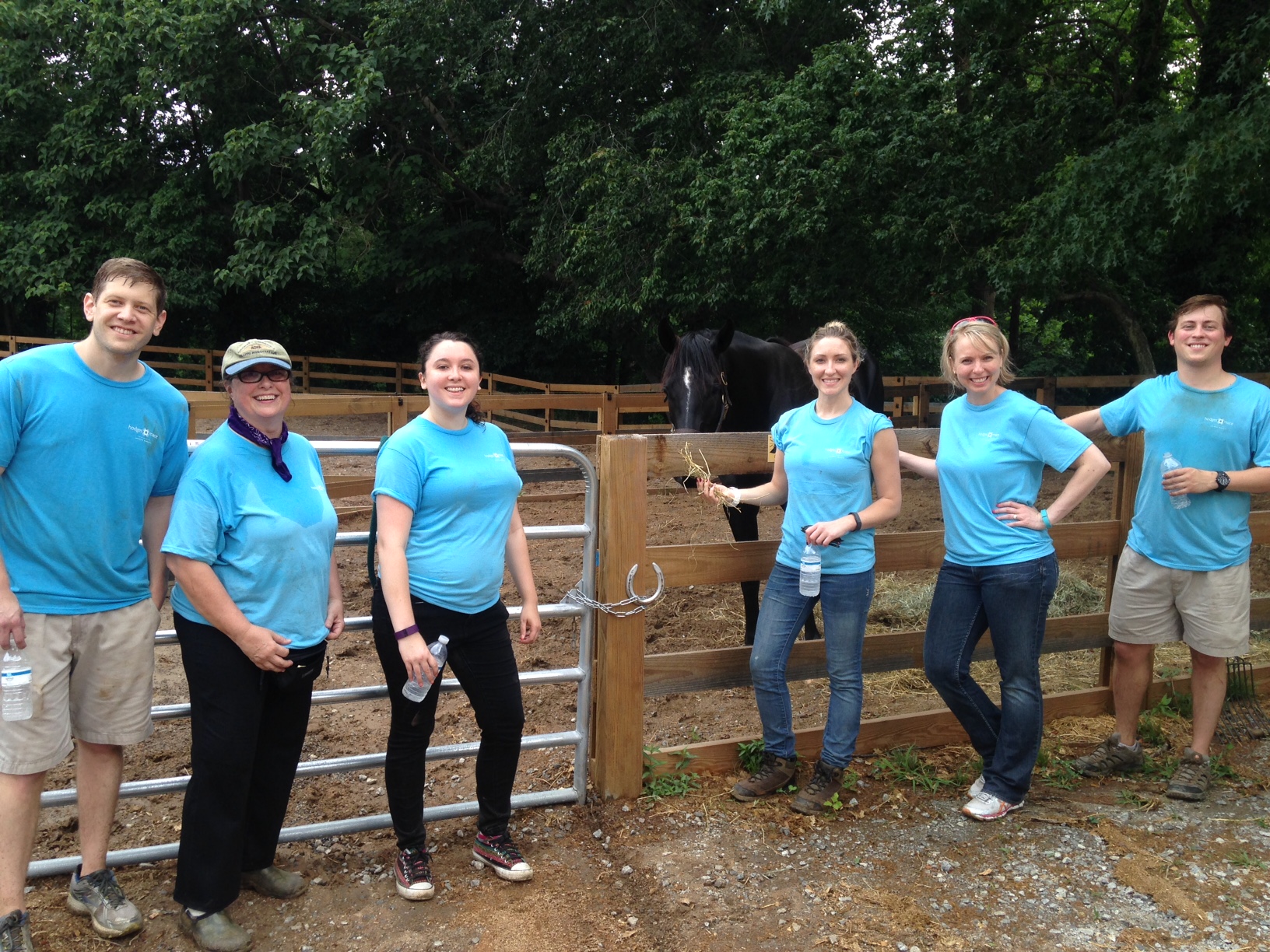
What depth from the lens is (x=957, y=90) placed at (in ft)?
36.8

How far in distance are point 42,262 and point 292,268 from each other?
18.4ft

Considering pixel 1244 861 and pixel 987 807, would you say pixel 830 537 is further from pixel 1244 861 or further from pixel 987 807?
pixel 1244 861

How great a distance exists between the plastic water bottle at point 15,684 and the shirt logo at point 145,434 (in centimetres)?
56

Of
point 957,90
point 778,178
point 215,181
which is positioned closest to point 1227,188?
point 957,90

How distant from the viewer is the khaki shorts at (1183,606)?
339 cm

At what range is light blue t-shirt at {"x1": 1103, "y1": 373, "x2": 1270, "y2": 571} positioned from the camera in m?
3.28

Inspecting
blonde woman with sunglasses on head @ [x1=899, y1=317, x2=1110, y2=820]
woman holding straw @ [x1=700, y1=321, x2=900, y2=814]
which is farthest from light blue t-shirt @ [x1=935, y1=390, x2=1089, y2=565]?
woman holding straw @ [x1=700, y1=321, x2=900, y2=814]

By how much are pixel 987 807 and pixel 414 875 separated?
196cm

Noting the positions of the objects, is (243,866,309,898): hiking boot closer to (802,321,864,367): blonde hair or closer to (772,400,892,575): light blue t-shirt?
(772,400,892,575): light blue t-shirt

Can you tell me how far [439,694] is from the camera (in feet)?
9.04

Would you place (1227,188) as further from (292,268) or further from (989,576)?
(292,268)

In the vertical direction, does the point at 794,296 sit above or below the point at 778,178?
below

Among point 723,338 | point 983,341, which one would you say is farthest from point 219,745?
point 723,338

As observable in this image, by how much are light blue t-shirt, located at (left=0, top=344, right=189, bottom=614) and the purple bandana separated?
21cm
